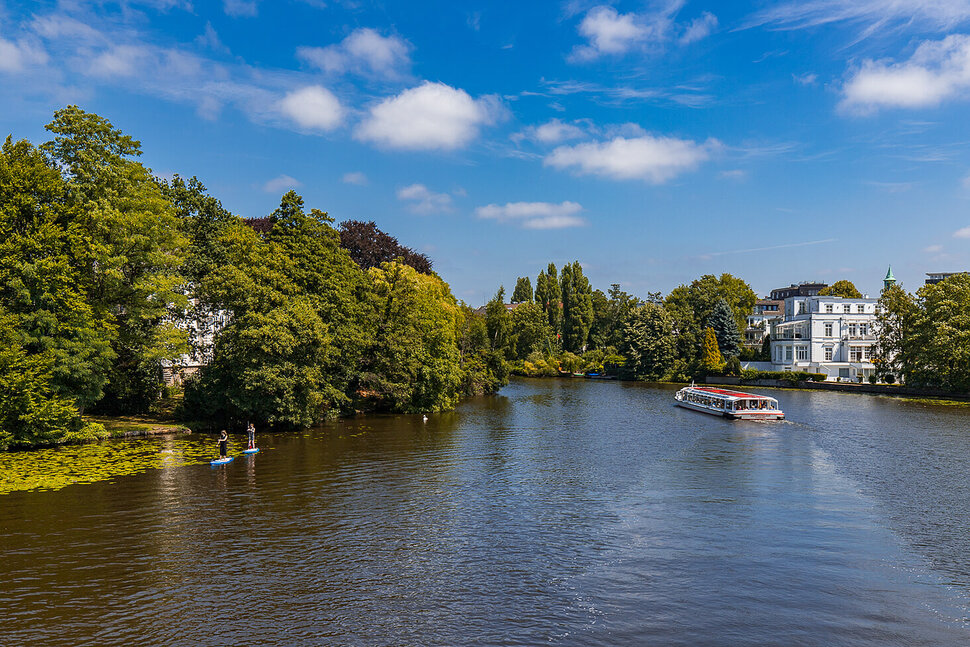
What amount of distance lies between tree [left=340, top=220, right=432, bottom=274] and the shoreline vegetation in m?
20.9

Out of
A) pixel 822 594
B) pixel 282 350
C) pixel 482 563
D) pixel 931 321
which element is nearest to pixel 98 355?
pixel 282 350

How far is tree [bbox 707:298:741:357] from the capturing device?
118 m

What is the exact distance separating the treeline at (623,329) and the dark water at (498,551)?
54892mm

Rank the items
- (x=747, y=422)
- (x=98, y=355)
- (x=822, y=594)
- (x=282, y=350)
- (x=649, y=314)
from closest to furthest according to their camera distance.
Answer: (x=822, y=594) → (x=98, y=355) → (x=282, y=350) → (x=747, y=422) → (x=649, y=314)

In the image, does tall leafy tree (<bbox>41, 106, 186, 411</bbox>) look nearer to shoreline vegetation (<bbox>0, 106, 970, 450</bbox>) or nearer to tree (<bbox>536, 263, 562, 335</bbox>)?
shoreline vegetation (<bbox>0, 106, 970, 450</bbox>)

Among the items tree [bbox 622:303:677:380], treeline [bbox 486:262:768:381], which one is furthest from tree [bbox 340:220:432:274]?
tree [bbox 622:303:677:380]

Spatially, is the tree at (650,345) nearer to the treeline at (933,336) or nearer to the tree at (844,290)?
the treeline at (933,336)

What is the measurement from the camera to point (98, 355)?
4222cm

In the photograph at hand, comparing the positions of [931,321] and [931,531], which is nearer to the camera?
[931,531]

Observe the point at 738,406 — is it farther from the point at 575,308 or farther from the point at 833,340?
the point at 575,308

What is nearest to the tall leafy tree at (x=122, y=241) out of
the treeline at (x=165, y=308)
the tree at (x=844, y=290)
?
the treeline at (x=165, y=308)

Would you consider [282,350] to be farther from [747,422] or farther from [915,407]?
[915,407]

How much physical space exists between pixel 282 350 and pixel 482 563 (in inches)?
1155

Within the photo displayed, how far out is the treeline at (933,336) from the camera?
76.6 metres
